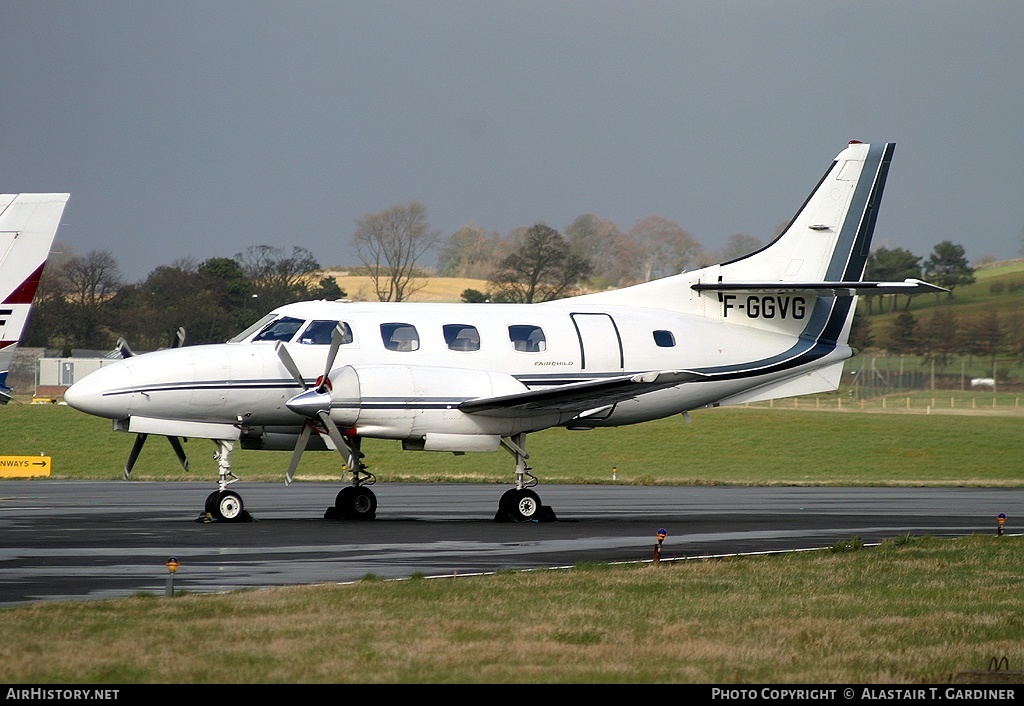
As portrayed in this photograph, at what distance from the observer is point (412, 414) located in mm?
19219

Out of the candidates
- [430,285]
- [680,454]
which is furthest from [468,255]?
[680,454]

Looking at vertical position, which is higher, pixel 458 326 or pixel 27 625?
pixel 458 326

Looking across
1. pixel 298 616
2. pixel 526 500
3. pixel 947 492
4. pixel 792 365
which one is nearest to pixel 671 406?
pixel 792 365

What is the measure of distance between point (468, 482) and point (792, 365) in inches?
505

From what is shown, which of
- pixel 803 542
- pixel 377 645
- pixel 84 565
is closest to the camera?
pixel 377 645

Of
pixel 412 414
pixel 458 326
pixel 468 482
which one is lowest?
pixel 468 482

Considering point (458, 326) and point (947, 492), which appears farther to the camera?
point (947, 492)

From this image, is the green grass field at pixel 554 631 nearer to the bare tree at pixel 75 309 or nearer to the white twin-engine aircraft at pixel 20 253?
the white twin-engine aircraft at pixel 20 253

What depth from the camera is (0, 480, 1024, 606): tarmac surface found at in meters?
13.2

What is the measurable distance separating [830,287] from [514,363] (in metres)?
6.24

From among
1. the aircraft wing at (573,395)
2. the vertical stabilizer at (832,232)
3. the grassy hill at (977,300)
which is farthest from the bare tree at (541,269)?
the aircraft wing at (573,395)

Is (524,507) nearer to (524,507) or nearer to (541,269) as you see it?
(524,507)

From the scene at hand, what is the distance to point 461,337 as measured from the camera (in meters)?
21.0
